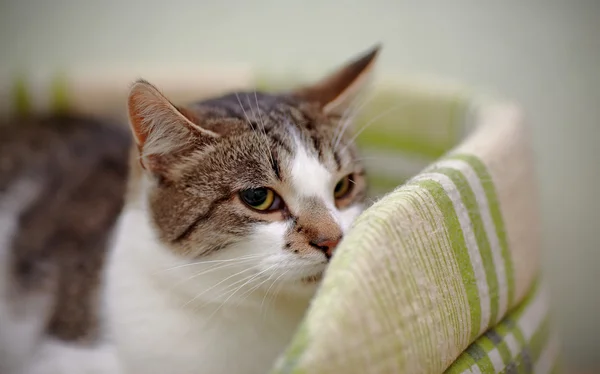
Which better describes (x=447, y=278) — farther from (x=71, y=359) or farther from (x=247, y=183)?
(x=71, y=359)

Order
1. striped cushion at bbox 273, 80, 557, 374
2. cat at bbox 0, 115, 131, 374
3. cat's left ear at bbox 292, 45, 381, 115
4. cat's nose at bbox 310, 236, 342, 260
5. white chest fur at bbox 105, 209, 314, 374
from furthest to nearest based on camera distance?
cat at bbox 0, 115, 131, 374 < cat's left ear at bbox 292, 45, 381, 115 < white chest fur at bbox 105, 209, 314, 374 < cat's nose at bbox 310, 236, 342, 260 < striped cushion at bbox 273, 80, 557, 374

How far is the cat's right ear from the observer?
84cm

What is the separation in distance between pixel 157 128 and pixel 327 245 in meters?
0.34

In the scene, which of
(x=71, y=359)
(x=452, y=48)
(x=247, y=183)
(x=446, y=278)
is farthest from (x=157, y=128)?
(x=452, y=48)

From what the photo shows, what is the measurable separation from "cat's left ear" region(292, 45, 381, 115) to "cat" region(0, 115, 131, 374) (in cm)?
58

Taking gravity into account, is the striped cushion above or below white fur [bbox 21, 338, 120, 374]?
above

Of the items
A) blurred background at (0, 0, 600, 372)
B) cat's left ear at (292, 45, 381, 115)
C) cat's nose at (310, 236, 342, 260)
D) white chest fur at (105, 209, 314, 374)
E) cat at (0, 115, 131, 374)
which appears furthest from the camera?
blurred background at (0, 0, 600, 372)

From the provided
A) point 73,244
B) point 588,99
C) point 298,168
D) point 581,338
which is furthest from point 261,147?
point 581,338

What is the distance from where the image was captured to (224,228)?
885 mm

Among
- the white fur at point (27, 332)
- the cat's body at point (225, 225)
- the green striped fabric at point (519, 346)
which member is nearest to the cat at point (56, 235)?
the white fur at point (27, 332)

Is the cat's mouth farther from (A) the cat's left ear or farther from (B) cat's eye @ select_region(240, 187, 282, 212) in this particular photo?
(A) the cat's left ear

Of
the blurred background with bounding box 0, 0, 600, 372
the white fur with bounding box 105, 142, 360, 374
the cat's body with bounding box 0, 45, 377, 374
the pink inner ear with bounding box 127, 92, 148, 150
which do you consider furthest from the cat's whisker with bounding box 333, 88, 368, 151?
the blurred background with bounding box 0, 0, 600, 372

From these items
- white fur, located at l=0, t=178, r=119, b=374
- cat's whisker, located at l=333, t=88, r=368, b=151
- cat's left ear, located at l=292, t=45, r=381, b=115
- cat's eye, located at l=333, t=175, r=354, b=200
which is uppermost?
cat's left ear, located at l=292, t=45, r=381, b=115

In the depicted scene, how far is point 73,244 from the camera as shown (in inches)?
55.9
